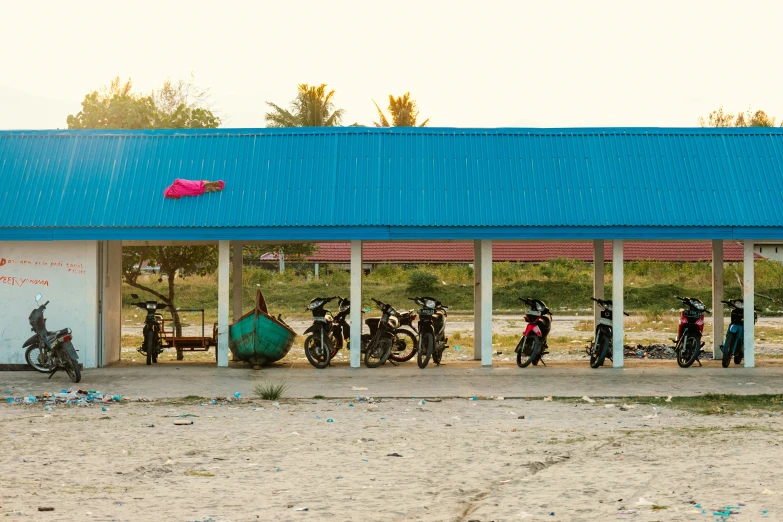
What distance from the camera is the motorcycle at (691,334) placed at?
17656 millimetres

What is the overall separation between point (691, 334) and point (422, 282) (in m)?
23.5

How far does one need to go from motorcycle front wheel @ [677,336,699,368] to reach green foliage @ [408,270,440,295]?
73.3 feet

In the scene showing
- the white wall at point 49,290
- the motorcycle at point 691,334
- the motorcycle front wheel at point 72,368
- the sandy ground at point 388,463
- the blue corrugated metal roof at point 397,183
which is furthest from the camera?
the motorcycle at point 691,334

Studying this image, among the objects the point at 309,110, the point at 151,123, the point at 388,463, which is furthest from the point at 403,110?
the point at 388,463

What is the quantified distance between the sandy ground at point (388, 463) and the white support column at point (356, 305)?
440cm

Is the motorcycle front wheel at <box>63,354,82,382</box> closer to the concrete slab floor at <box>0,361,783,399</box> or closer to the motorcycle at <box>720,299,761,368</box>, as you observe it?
the concrete slab floor at <box>0,361,783,399</box>

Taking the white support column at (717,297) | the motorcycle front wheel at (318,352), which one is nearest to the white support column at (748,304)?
the white support column at (717,297)

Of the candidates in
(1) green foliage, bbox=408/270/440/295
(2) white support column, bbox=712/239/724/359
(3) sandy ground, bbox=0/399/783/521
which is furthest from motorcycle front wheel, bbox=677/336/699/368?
(1) green foliage, bbox=408/270/440/295

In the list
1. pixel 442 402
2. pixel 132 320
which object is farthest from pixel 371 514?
pixel 132 320

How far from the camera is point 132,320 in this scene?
3303 cm

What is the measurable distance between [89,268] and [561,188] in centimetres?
811

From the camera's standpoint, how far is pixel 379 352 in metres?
17.9

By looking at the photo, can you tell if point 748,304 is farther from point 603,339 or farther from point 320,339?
point 320,339

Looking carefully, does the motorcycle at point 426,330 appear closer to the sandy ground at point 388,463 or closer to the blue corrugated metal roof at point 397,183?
the blue corrugated metal roof at point 397,183
